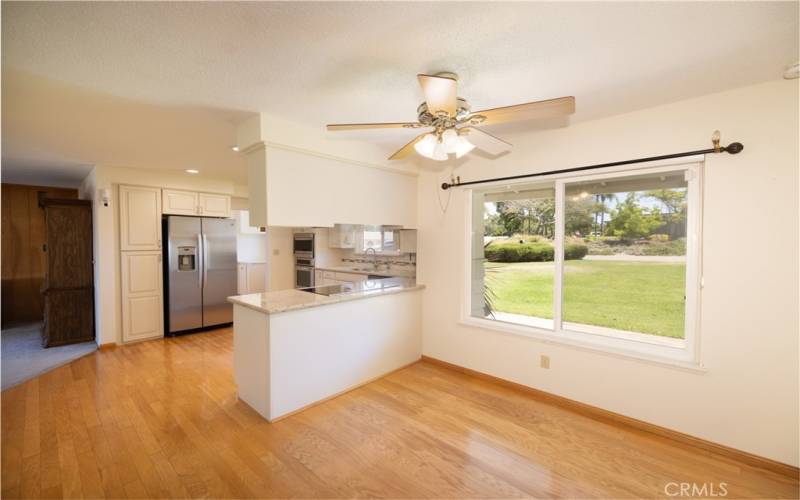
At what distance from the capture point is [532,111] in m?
1.62

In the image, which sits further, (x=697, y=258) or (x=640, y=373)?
(x=640, y=373)

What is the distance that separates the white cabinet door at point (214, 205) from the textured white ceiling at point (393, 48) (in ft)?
10.1

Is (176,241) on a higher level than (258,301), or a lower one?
higher

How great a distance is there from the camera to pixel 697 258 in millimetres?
2279

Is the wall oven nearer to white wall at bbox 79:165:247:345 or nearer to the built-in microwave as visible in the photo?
the built-in microwave

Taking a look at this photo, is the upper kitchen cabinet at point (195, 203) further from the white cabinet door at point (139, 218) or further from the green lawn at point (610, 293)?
the green lawn at point (610, 293)

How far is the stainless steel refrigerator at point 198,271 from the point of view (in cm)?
463

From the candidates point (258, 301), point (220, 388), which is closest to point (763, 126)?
point (258, 301)

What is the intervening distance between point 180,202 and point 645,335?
5657 mm

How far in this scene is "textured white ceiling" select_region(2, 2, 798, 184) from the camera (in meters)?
1.39

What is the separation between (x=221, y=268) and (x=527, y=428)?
458 centimetres

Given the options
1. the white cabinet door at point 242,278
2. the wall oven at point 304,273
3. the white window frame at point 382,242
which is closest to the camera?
the white window frame at point 382,242

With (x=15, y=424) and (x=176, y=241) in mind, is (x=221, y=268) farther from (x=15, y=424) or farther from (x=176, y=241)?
(x=15, y=424)

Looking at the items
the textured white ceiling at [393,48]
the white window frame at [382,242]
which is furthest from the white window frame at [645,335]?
the white window frame at [382,242]
